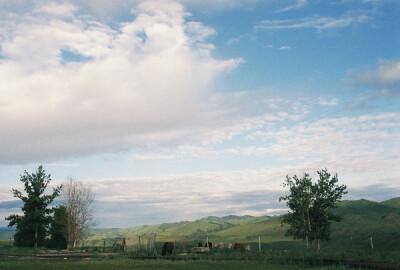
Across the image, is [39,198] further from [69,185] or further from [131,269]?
[131,269]

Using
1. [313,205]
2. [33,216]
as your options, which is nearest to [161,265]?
[313,205]

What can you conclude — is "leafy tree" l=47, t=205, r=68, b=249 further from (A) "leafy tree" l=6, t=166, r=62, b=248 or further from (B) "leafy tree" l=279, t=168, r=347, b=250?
(B) "leafy tree" l=279, t=168, r=347, b=250

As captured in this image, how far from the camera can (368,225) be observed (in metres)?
152

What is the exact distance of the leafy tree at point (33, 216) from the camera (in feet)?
238

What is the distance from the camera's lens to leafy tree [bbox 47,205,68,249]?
241ft

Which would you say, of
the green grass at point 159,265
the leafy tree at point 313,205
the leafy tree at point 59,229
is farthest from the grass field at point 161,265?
the leafy tree at point 59,229

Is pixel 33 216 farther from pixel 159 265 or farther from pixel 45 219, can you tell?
pixel 159 265

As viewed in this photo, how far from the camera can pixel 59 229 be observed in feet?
245

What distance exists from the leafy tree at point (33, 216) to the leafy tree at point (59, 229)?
117 centimetres

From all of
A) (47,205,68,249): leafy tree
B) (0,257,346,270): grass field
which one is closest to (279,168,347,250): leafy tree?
(0,257,346,270): grass field

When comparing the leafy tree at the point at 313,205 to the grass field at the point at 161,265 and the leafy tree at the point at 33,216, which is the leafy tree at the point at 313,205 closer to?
the grass field at the point at 161,265

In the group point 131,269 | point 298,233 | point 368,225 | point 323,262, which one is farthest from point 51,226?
point 368,225

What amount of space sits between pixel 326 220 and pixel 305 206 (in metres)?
3.43

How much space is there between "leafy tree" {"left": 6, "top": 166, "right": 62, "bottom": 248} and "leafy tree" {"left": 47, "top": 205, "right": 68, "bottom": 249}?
3.84 feet
